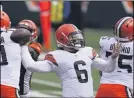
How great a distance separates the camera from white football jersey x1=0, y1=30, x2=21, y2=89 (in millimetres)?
6387

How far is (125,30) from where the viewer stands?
7.13 metres

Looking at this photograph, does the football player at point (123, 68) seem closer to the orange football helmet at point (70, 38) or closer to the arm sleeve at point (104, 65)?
the arm sleeve at point (104, 65)

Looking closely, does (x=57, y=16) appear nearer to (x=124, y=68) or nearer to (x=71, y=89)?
(x=124, y=68)

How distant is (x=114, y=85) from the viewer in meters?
7.25

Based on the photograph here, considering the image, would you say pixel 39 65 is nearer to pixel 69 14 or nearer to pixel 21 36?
pixel 21 36

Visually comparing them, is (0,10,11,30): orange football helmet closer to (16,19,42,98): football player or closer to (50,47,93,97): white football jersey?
(16,19,42,98): football player

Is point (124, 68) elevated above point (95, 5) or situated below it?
above

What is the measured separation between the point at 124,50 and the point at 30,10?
11.4 meters

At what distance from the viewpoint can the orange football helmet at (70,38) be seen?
6285mm

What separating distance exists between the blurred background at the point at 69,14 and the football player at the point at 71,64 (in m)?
6.98

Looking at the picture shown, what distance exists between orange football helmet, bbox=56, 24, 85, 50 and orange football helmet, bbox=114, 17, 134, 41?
0.93 meters

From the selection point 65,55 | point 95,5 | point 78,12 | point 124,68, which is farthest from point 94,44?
point 65,55

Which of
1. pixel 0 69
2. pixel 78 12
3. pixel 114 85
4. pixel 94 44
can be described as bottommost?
pixel 94 44

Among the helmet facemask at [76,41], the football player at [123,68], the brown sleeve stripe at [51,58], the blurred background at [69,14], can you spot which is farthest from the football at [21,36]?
the blurred background at [69,14]
